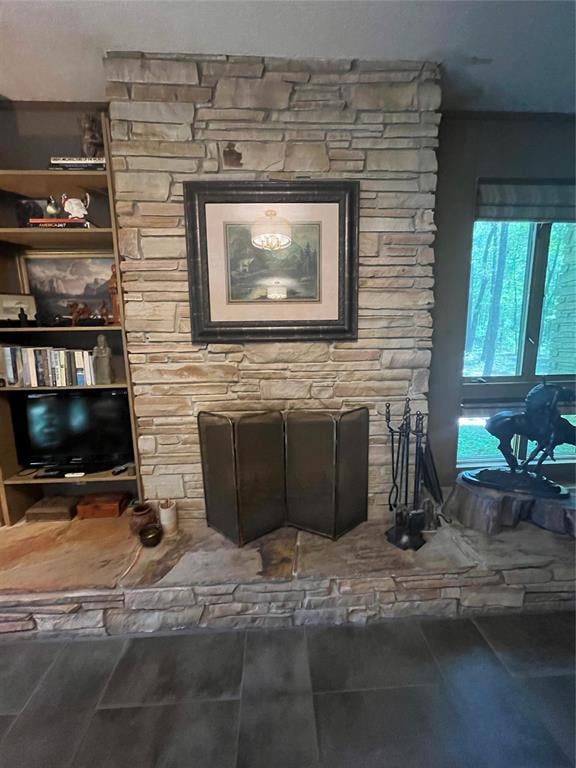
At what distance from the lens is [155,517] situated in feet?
6.19

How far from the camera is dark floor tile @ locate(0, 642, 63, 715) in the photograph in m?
1.32

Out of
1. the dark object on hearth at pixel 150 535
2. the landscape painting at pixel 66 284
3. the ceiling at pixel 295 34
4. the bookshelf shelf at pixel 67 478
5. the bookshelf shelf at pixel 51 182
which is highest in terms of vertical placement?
the ceiling at pixel 295 34

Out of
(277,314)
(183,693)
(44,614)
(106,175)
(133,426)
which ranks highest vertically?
(106,175)

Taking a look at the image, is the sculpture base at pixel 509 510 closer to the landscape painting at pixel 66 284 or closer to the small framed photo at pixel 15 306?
the landscape painting at pixel 66 284

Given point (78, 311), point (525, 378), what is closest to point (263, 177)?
point (78, 311)

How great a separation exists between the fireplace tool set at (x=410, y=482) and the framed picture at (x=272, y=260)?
0.56m

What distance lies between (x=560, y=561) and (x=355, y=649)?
1.03m

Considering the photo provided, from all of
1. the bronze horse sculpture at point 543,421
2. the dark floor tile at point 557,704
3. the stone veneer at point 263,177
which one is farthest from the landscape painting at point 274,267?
the dark floor tile at point 557,704

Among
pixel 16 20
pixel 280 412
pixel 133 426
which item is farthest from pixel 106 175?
pixel 280 412

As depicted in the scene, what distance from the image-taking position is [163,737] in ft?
3.90

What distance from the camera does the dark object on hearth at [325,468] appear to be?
1.77 meters

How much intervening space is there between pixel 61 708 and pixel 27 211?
2172 millimetres

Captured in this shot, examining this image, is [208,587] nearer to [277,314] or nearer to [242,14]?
[277,314]

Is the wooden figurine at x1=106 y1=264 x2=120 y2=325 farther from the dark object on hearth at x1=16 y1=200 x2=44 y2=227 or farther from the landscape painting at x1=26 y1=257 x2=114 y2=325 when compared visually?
the dark object on hearth at x1=16 y1=200 x2=44 y2=227
